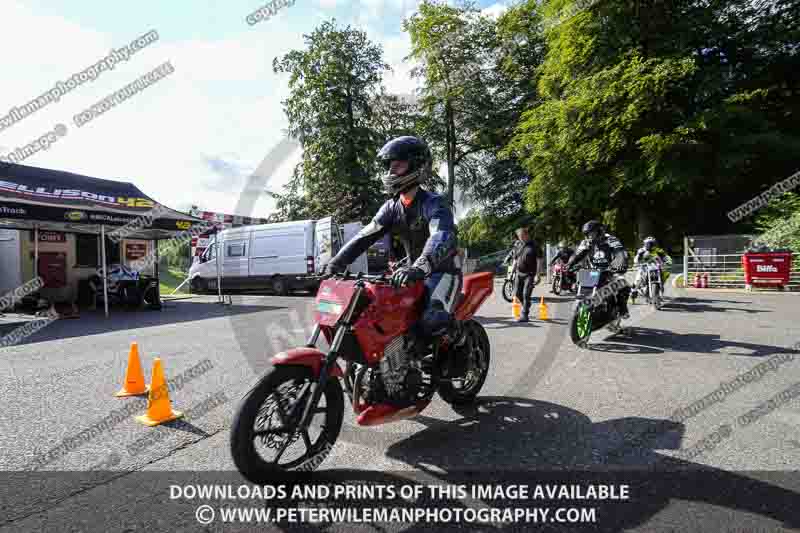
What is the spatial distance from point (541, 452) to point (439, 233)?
1.70 meters

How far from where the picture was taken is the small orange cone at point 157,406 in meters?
3.93

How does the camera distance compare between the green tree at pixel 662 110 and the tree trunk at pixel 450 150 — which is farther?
the tree trunk at pixel 450 150

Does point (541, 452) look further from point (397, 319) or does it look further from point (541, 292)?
point (541, 292)

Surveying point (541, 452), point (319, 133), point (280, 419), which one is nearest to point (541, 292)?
point (541, 452)

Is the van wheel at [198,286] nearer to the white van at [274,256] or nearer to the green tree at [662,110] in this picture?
the white van at [274,256]

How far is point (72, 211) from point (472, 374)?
37.1ft

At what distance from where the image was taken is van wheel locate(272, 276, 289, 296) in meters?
18.0

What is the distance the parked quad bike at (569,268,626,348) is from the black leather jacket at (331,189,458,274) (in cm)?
375

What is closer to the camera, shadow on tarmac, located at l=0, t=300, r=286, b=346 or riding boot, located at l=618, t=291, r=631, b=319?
riding boot, located at l=618, t=291, r=631, b=319

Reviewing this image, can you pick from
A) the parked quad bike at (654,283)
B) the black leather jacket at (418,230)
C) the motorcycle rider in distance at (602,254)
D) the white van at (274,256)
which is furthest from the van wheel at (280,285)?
the black leather jacket at (418,230)

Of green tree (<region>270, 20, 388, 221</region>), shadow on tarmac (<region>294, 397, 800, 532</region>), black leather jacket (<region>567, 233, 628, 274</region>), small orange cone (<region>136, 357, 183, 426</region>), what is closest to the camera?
shadow on tarmac (<region>294, 397, 800, 532</region>)

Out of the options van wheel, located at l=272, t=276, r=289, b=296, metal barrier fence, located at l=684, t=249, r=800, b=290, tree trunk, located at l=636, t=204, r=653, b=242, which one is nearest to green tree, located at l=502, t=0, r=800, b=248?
tree trunk, located at l=636, t=204, r=653, b=242

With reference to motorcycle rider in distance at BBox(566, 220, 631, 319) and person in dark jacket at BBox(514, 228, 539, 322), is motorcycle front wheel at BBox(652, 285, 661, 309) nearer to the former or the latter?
person in dark jacket at BBox(514, 228, 539, 322)

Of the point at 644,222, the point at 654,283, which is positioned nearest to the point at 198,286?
the point at 654,283
